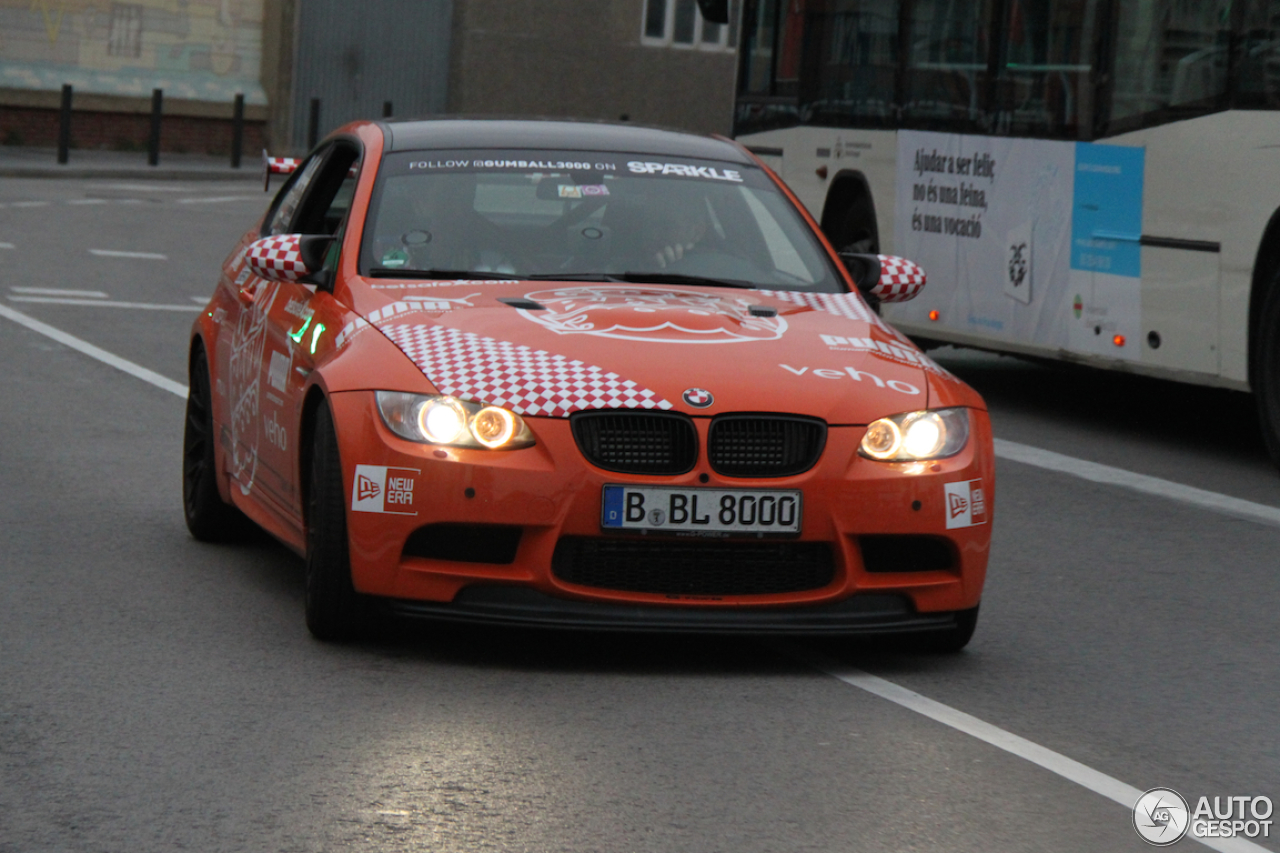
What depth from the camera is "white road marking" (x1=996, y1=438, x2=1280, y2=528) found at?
30.7 ft

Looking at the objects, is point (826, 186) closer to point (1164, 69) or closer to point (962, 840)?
point (1164, 69)

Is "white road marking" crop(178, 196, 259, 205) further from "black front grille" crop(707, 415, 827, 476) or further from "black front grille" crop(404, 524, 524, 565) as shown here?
"black front grille" crop(707, 415, 827, 476)

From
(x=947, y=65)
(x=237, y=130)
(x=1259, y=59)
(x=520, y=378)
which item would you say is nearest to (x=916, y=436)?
(x=520, y=378)

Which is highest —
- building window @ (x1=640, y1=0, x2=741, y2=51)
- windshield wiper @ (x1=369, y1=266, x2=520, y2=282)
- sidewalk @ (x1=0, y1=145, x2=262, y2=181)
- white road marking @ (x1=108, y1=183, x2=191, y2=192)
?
building window @ (x1=640, y1=0, x2=741, y2=51)

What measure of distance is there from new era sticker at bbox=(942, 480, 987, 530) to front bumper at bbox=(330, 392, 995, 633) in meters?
0.02

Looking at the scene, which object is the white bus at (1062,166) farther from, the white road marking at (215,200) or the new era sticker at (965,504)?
the white road marking at (215,200)

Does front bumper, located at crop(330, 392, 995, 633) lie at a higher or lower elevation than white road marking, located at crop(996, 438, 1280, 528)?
higher

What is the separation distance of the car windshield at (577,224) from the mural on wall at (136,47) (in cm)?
3349

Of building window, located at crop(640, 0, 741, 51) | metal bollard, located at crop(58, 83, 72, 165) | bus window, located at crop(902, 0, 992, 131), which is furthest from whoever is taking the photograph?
building window, located at crop(640, 0, 741, 51)

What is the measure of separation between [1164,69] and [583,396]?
20.9 ft

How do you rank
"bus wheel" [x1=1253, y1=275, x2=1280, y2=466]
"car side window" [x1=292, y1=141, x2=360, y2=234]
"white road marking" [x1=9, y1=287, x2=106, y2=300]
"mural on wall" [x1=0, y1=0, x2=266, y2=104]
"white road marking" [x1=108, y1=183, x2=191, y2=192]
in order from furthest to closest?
"mural on wall" [x1=0, y1=0, x2=266, y2=104] < "white road marking" [x1=108, y1=183, x2=191, y2=192] < "white road marking" [x1=9, y1=287, x2=106, y2=300] < "bus wheel" [x1=1253, y1=275, x2=1280, y2=466] < "car side window" [x1=292, y1=141, x2=360, y2=234]

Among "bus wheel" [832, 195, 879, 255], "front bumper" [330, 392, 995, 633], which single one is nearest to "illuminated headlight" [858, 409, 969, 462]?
"front bumper" [330, 392, 995, 633]

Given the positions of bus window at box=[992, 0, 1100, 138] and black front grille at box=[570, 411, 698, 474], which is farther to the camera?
bus window at box=[992, 0, 1100, 138]

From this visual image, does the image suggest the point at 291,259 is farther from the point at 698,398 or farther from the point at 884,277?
the point at 884,277
